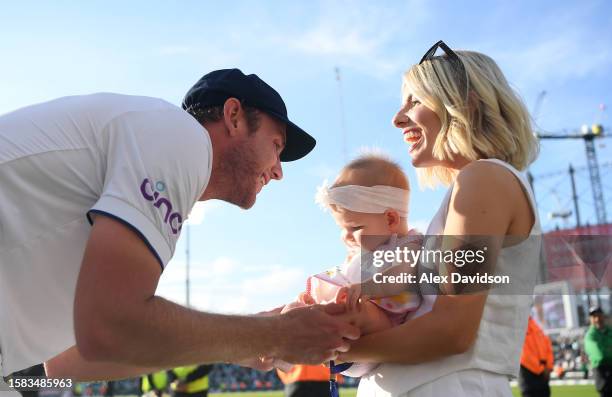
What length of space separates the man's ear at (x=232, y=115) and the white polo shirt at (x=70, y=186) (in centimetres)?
58

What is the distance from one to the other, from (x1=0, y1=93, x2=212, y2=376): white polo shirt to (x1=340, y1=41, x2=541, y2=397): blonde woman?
37.0 inches

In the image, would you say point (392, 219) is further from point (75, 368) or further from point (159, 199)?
point (75, 368)

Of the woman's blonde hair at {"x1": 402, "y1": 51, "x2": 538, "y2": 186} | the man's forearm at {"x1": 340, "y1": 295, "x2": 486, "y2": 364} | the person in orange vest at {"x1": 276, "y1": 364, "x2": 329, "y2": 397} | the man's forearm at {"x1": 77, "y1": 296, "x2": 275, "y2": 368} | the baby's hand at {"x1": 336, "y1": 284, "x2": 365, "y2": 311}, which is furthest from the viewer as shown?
the person in orange vest at {"x1": 276, "y1": 364, "x2": 329, "y2": 397}

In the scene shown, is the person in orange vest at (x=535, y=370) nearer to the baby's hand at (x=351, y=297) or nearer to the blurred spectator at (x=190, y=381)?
the blurred spectator at (x=190, y=381)

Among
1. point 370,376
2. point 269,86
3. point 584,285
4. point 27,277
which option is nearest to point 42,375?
point 27,277

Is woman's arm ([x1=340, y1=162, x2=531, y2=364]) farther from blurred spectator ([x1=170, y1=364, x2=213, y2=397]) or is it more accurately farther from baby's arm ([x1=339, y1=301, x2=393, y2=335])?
blurred spectator ([x1=170, y1=364, x2=213, y2=397])

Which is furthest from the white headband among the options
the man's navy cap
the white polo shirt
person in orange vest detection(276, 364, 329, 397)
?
person in orange vest detection(276, 364, 329, 397)

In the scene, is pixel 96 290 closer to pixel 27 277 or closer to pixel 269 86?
pixel 27 277

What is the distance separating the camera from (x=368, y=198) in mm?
3176

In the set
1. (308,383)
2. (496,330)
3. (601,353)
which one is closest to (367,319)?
(496,330)

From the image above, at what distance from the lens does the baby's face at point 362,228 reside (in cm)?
311

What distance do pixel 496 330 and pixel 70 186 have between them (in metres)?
1.63

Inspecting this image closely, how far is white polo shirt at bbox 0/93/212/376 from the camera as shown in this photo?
2.00 metres

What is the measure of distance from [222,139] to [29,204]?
0.95 metres
